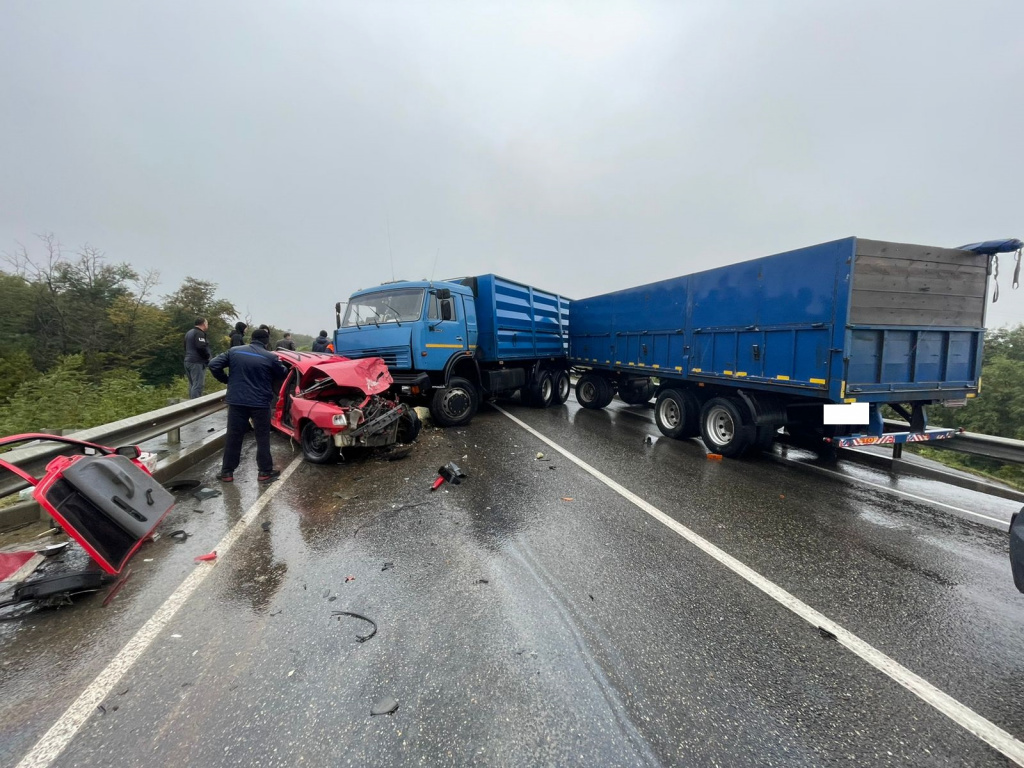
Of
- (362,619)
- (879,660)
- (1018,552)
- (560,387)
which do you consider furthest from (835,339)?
(560,387)

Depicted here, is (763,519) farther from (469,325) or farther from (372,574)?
(469,325)

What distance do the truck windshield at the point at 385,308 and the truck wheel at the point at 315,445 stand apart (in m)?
2.70

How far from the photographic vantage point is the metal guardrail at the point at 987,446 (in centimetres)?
491

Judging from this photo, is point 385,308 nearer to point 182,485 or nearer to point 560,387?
point 182,485

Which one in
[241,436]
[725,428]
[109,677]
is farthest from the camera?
[725,428]

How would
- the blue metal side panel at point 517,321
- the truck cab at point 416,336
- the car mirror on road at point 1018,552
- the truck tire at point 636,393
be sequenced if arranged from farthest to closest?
the truck tire at point 636,393 < the blue metal side panel at point 517,321 < the truck cab at point 416,336 < the car mirror on road at point 1018,552

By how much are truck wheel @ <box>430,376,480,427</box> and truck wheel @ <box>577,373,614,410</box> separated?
150 inches

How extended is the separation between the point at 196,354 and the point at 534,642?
892cm

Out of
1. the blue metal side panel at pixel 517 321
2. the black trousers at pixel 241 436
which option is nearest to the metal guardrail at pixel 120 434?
the black trousers at pixel 241 436

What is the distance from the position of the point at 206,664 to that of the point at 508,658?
157 cm

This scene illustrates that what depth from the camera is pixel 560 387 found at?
40.0ft

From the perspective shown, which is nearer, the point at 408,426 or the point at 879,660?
the point at 879,660

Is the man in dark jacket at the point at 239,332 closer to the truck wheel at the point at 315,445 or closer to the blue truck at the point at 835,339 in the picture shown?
the truck wheel at the point at 315,445

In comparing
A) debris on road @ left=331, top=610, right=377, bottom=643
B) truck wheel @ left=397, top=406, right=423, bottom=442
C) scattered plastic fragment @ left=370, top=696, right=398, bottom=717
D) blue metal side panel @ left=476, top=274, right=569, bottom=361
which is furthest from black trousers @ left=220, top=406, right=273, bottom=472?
blue metal side panel @ left=476, top=274, right=569, bottom=361
